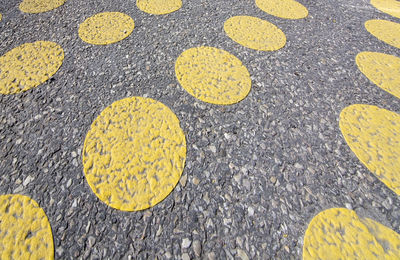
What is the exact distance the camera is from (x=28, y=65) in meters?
1.32

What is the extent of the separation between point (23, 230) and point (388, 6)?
3468mm

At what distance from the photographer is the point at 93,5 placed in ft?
5.97

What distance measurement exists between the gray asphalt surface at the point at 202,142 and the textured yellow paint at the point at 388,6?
2.50 ft

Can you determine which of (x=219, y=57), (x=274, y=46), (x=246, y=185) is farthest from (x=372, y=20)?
(x=246, y=185)

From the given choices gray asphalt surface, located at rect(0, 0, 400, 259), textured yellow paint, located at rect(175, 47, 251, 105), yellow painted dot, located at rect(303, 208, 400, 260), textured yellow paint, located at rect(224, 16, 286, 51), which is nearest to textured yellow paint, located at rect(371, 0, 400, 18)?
gray asphalt surface, located at rect(0, 0, 400, 259)

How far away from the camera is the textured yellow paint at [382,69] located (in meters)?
1.43

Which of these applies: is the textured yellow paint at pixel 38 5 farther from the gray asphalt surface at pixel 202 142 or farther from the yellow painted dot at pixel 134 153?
the yellow painted dot at pixel 134 153

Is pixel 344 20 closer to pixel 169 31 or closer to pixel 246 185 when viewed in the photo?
pixel 169 31

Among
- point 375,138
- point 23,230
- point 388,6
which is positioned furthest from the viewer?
point 388,6

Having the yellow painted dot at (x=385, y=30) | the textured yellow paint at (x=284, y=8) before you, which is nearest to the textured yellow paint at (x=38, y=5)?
the textured yellow paint at (x=284, y=8)

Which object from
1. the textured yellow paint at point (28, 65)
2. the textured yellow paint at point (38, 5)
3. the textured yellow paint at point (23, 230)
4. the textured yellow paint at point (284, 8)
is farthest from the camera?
the textured yellow paint at point (284, 8)

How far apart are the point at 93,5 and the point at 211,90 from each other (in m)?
1.39

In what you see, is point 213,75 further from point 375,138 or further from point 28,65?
point 28,65

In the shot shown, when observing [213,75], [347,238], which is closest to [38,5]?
[213,75]
